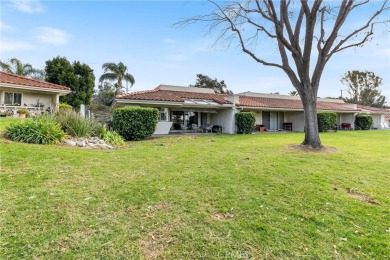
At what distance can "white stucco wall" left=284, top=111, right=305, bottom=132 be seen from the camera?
2817 cm

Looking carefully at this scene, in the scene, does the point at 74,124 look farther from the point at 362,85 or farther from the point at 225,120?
the point at 362,85

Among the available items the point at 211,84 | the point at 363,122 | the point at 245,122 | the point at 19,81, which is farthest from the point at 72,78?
Answer: the point at 363,122

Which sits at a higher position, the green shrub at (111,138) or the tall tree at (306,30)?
the tall tree at (306,30)

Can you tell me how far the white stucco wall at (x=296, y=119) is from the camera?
28173mm

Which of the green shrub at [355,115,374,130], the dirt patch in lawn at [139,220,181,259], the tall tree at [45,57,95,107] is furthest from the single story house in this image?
the dirt patch in lawn at [139,220,181,259]

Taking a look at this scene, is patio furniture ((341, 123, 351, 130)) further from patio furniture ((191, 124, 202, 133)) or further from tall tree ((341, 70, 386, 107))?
tall tree ((341, 70, 386, 107))

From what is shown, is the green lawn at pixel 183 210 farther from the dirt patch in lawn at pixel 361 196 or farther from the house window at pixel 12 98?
the house window at pixel 12 98

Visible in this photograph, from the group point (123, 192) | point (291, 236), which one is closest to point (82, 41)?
point (123, 192)

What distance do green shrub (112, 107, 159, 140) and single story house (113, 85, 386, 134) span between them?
113 inches

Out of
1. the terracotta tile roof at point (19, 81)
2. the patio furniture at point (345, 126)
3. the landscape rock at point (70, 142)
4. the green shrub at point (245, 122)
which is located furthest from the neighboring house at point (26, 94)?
the patio furniture at point (345, 126)

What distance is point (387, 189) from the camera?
6.00m

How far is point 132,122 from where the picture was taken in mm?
14977

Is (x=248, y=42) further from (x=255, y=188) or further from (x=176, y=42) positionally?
(x=255, y=188)

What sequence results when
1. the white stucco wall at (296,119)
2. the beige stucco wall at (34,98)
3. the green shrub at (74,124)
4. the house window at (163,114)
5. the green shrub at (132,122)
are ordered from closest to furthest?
1. the green shrub at (74,124)
2. the green shrub at (132,122)
3. the house window at (163,114)
4. the beige stucco wall at (34,98)
5. the white stucco wall at (296,119)
